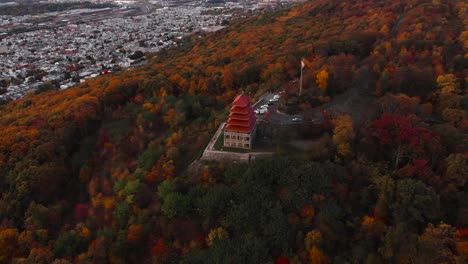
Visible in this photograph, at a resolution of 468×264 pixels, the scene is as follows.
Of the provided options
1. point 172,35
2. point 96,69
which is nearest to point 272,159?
point 96,69

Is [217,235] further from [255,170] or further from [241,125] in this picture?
[241,125]

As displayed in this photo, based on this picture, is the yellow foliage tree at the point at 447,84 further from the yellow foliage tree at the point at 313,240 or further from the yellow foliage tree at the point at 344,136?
the yellow foliage tree at the point at 313,240

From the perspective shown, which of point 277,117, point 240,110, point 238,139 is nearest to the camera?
point 240,110

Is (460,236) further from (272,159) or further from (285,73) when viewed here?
(285,73)

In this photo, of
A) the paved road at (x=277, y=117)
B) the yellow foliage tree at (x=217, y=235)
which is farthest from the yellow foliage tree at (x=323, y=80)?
the yellow foliage tree at (x=217, y=235)

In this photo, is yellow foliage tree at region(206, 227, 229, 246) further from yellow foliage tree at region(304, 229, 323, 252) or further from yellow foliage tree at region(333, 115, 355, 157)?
yellow foliage tree at region(333, 115, 355, 157)

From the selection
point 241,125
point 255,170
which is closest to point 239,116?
point 241,125

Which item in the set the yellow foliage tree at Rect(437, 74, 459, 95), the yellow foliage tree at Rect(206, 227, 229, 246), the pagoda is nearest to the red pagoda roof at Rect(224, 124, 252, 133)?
the pagoda
